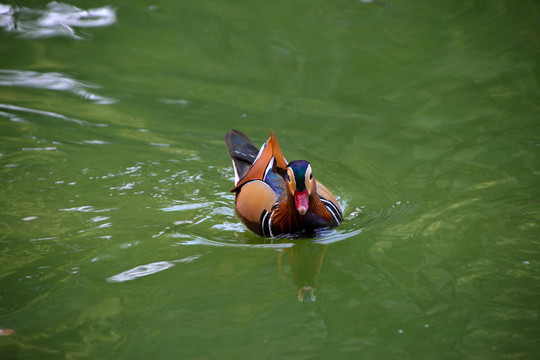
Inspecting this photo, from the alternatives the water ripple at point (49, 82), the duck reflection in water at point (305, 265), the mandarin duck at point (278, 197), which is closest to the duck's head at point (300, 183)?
the mandarin duck at point (278, 197)

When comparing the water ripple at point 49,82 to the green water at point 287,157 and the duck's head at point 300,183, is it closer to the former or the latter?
the green water at point 287,157

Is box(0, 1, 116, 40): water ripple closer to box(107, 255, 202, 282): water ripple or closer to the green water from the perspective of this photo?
the green water

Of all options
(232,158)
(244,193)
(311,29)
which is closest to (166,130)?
(232,158)

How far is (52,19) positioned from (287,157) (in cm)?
604

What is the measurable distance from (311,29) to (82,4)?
14.1 feet

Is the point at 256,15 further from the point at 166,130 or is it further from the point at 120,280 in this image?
the point at 120,280

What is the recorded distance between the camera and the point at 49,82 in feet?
30.5

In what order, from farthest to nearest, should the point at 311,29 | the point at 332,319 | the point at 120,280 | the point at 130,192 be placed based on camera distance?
1. the point at 311,29
2. the point at 130,192
3. the point at 120,280
4. the point at 332,319

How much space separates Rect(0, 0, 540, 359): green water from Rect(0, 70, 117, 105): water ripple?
0.03 meters

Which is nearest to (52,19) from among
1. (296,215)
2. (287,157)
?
(287,157)

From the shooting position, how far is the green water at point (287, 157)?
4.20 meters

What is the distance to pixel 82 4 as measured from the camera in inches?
437

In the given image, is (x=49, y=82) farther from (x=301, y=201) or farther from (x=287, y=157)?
(x=301, y=201)

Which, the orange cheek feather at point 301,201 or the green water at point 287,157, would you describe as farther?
the orange cheek feather at point 301,201
